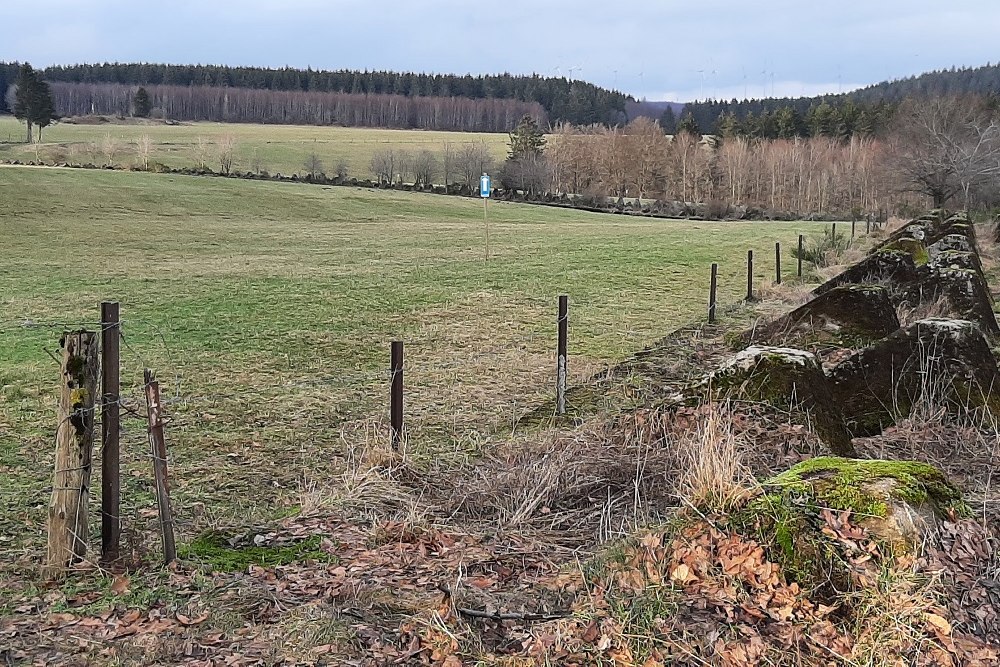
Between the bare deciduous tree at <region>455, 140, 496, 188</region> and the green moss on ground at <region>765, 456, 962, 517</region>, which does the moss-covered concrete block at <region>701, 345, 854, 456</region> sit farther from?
the bare deciduous tree at <region>455, 140, 496, 188</region>

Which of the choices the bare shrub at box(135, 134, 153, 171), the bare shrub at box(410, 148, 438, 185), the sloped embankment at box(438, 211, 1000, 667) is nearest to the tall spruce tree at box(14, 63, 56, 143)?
the bare shrub at box(135, 134, 153, 171)

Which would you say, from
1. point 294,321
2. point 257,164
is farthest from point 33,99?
point 294,321

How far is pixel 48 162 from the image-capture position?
244 ft

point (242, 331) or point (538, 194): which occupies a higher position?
point (538, 194)

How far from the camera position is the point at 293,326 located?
15.9 meters

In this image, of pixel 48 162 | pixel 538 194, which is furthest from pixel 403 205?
pixel 48 162

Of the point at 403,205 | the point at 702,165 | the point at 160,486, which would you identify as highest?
the point at 702,165

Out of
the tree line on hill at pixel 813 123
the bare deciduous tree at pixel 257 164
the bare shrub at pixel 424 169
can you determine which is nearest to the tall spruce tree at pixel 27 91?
the bare deciduous tree at pixel 257 164

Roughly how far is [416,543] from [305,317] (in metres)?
12.4

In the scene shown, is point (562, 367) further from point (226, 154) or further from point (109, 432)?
point (226, 154)

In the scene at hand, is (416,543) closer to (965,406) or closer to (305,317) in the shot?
(965,406)

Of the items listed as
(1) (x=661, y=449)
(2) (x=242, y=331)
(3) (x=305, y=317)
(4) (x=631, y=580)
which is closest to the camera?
(4) (x=631, y=580)

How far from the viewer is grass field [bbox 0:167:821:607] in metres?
8.02

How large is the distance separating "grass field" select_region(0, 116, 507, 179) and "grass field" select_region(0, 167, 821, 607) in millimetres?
39844
